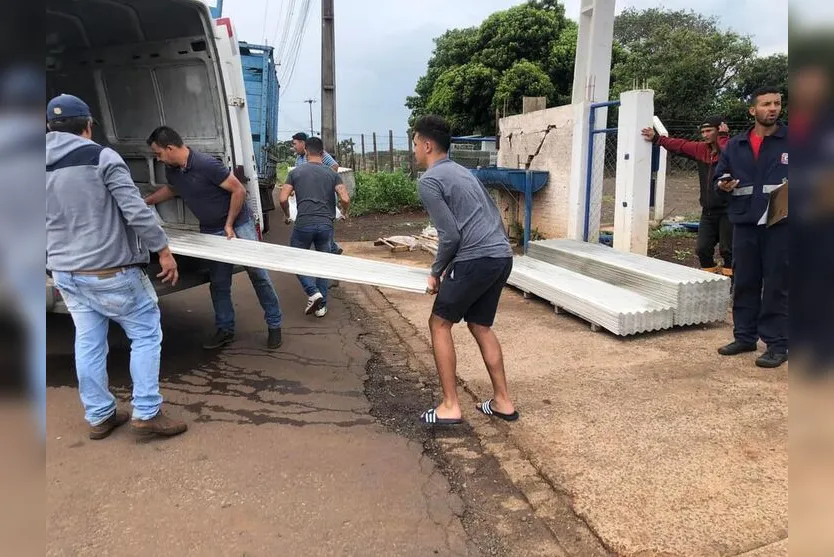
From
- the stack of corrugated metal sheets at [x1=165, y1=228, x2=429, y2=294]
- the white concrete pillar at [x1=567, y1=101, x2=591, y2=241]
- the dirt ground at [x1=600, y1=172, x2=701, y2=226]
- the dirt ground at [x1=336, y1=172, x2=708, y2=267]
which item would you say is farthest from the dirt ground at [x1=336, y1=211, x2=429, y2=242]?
the stack of corrugated metal sheets at [x1=165, y1=228, x2=429, y2=294]

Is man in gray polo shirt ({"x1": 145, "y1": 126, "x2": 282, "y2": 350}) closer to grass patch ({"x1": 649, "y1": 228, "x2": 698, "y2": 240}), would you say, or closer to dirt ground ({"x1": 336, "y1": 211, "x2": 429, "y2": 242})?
dirt ground ({"x1": 336, "y1": 211, "x2": 429, "y2": 242})

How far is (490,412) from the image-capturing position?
143 inches

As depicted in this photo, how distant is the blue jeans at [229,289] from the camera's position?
4.80 metres

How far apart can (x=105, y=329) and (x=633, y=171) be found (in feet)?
18.2

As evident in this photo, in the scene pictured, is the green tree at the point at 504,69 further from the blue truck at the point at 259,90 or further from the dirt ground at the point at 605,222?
the blue truck at the point at 259,90

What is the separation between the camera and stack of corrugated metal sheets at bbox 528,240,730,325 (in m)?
4.98

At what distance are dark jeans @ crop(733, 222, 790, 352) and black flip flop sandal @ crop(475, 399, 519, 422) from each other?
216 cm

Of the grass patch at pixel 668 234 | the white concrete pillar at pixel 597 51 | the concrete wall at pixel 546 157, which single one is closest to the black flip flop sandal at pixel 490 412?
the concrete wall at pixel 546 157

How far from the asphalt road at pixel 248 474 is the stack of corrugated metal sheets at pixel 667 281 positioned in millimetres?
2701

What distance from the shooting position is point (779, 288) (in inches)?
166

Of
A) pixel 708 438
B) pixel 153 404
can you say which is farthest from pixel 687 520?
pixel 153 404

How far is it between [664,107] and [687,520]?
71.2ft

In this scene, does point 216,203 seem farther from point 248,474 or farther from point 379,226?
point 379,226
